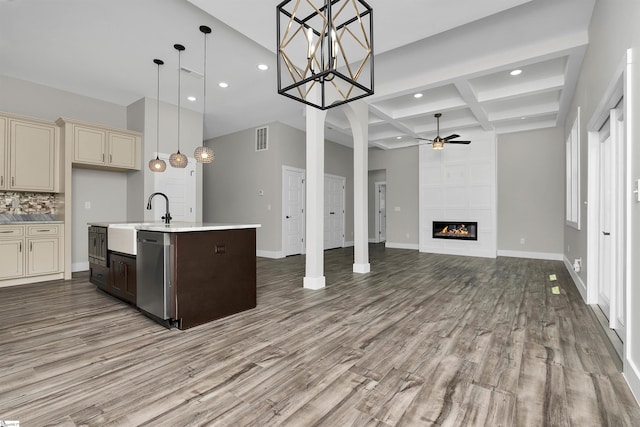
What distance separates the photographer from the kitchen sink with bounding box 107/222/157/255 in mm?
3193

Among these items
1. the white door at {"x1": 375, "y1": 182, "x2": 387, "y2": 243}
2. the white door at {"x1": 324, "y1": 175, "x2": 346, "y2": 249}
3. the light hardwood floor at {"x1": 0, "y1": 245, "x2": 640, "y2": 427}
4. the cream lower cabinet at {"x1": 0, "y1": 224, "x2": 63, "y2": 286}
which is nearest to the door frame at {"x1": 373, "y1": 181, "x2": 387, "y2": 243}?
the white door at {"x1": 375, "y1": 182, "x2": 387, "y2": 243}

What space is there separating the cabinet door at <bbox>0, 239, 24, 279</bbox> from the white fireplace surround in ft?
25.9

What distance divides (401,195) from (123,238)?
23.8 feet

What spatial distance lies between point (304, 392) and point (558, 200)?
7.35m

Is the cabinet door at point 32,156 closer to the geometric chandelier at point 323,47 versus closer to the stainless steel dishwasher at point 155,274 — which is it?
the stainless steel dishwasher at point 155,274

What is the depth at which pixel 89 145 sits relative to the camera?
5.15m

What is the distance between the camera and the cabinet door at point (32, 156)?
4.56 metres

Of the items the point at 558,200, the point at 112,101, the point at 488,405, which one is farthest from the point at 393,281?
the point at 112,101

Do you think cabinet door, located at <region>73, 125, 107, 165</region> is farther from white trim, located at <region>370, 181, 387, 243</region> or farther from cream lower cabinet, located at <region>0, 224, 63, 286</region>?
white trim, located at <region>370, 181, 387, 243</region>

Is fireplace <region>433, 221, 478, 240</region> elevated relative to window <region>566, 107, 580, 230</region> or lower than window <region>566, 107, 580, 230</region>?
lower

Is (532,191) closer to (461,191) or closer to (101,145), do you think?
(461,191)

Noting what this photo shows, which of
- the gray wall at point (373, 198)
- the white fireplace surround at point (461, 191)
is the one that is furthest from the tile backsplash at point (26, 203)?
the gray wall at point (373, 198)

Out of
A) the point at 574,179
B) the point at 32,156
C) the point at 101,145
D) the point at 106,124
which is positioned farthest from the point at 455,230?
the point at 32,156

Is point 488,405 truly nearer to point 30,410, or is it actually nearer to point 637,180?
point 637,180
